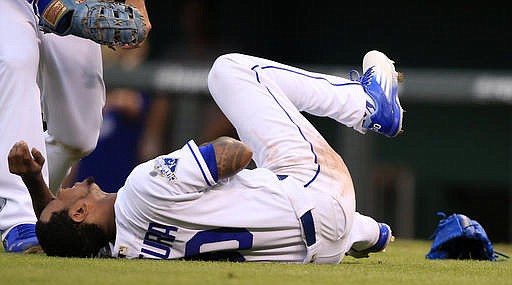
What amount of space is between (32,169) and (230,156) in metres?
0.67

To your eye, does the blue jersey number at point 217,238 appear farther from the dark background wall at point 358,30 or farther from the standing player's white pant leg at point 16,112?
the dark background wall at point 358,30

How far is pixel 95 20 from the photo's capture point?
13.3 ft

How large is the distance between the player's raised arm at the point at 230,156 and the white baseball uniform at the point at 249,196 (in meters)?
0.03

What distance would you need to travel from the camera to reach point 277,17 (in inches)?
416

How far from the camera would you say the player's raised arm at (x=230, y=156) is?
136 inches

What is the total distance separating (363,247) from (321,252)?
0.43m

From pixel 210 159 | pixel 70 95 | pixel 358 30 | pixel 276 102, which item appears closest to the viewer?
pixel 210 159

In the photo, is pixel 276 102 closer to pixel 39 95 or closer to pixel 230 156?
pixel 230 156

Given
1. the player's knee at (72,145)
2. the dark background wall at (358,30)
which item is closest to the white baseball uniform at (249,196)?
the player's knee at (72,145)

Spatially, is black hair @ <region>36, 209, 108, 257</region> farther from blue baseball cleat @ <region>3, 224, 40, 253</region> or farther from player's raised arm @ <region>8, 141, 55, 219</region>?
blue baseball cleat @ <region>3, 224, 40, 253</region>

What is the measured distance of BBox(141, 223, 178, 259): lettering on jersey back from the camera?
11.7ft

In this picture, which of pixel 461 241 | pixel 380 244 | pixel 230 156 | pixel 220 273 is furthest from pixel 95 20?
pixel 461 241

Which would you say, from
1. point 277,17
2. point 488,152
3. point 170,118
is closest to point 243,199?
point 170,118

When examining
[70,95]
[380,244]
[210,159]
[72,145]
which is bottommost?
[380,244]
